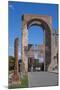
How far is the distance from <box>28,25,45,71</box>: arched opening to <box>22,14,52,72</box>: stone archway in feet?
0.09

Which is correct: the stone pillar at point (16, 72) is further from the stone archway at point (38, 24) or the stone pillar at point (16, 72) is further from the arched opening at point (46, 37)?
the arched opening at point (46, 37)

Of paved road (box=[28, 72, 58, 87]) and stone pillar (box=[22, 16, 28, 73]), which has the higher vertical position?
stone pillar (box=[22, 16, 28, 73])

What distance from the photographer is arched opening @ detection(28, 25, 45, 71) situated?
2.11 meters

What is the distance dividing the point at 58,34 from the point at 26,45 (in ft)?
0.99

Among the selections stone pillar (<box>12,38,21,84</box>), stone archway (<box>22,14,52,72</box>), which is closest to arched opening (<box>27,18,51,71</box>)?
stone archway (<box>22,14,52,72</box>)

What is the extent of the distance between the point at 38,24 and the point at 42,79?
1.54ft

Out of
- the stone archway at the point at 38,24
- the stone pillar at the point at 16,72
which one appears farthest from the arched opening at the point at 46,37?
the stone pillar at the point at 16,72

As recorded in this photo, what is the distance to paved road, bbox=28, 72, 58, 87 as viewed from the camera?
2102 millimetres

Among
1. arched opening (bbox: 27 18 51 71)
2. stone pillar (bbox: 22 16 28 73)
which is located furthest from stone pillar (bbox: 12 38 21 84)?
arched opening (bbox: 27 18 51 71)

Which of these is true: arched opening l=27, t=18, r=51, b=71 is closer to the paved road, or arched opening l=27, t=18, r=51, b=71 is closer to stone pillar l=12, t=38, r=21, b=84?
the paved road

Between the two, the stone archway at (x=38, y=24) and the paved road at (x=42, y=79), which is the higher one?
the stone archway at (x=38, y=24)

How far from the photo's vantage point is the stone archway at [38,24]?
82.7 inches

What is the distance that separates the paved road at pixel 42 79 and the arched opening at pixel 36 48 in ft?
0.17

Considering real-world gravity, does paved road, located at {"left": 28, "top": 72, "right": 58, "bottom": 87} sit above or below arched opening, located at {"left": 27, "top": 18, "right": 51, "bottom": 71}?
below
